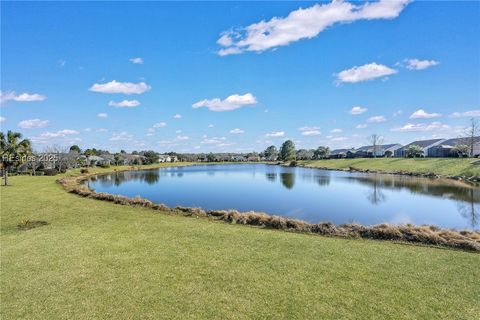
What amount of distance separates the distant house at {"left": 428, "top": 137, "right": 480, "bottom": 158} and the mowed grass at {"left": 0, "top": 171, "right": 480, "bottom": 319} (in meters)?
72.5

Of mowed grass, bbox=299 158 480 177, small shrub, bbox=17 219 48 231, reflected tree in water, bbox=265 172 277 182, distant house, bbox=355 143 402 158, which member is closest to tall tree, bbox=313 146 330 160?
distant house, bbox=355 143 402 158

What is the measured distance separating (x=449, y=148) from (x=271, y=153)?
90816 millimetres

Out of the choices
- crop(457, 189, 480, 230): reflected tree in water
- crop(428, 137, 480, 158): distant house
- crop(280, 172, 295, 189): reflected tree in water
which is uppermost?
crop(428, 137, 480, 158): distant house

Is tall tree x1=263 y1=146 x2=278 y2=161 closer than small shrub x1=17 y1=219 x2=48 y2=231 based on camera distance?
No

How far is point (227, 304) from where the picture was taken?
575 cm

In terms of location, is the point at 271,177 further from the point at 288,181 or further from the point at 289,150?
the point at 289,150

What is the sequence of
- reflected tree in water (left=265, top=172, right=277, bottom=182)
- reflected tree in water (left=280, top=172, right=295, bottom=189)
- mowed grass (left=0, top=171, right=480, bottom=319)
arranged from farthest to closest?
reflected tree in water (left=265, top=172, right=277, bottom=182), reflected tree in water (left=280, top=172, right=295, bottom=189), mowed grass (left=0, top=171, right=480, bottom=319)

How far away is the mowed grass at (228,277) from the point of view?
18.2 ft

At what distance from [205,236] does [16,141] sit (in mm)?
34380

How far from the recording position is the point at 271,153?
156 m

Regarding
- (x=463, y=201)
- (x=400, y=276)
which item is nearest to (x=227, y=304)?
(x=400, y=276)

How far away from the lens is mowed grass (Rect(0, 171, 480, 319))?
18.2ft

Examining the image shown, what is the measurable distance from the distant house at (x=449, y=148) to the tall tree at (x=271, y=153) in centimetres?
8199

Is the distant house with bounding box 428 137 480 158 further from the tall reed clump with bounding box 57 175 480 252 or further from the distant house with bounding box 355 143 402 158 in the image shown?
the tall reed clump with bounding box 57 175 480 252
